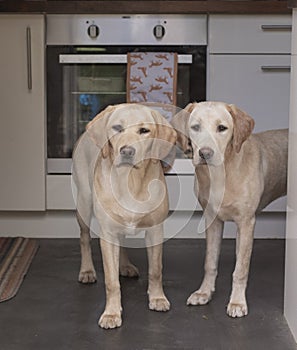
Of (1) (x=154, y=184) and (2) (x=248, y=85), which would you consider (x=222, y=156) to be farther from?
(2) (x=248, y=85)

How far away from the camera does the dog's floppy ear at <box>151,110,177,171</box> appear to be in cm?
231

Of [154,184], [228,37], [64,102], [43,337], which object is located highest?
[228,37]

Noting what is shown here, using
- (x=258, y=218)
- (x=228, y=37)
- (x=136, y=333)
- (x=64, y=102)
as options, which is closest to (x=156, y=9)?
(x=228, y=37)

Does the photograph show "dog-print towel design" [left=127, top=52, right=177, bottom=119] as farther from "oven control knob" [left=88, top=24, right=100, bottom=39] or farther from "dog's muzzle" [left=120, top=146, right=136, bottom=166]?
"dog's muzzle" [left=120, top=146, right=136, bottom=166]

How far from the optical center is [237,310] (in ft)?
8.01

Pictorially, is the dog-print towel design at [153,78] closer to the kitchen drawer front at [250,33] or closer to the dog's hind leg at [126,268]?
the kitchen drawer front at [250,33]

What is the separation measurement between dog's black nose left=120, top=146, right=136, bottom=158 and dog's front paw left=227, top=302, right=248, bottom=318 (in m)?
0.63

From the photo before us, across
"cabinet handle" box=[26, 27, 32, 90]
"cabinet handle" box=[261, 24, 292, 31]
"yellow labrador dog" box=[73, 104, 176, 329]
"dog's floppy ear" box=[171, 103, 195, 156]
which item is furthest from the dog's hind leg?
"cabinet handle" box=[261, 24, 292, 31]

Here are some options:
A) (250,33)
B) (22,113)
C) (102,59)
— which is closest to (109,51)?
(102,59)

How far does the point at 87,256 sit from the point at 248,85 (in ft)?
3.71

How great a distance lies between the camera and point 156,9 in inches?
131

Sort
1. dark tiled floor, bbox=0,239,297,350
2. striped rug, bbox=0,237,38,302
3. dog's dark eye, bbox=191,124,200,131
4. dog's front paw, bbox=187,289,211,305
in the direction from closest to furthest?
dark tiled floor, bbox=0,239,297,350 < dog's dark eye, bbox=191,124,200,131 < dog's front paw, bbox=187,289,211,305 < striped rug, bbox=0,237,38,302

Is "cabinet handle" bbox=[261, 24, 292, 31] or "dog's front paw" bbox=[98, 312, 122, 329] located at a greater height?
"cabinet handle" bbox=[261, 24, 292, 31]

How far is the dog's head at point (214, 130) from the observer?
2311mm
